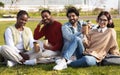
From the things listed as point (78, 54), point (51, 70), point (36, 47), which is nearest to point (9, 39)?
point (36, 47)

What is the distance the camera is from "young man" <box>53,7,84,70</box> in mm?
6113

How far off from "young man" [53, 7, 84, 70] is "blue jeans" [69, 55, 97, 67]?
0.13 metres

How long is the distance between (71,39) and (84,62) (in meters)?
0.46

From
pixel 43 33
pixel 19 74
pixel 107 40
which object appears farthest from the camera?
pixel 43 33

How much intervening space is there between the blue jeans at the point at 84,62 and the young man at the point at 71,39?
0.13 meters

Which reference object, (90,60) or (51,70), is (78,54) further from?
(51,70)

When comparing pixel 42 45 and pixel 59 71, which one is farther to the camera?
pixel 42 45

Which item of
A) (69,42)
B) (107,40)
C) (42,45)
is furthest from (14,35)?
(107,40)

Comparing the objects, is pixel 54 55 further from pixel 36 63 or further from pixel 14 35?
pixel 14 35

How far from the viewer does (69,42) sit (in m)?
6.40

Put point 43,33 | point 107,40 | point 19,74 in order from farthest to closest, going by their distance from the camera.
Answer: point 43,33
point 107,40
point 19,74

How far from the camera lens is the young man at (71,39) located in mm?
6113

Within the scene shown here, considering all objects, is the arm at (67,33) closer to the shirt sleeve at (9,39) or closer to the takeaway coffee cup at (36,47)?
the takeaway coffee cup at (36,47)

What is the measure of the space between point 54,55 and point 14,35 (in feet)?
2.63
